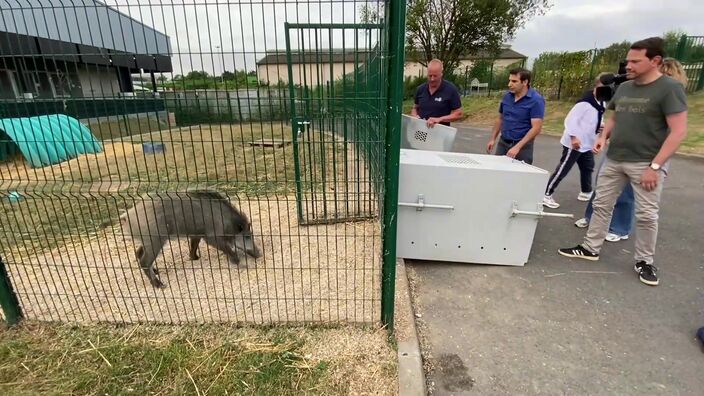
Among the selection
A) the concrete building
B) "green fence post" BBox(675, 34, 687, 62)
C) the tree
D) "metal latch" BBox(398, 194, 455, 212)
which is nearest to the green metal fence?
"green fence post" BBox(675, 34, 687, 62)

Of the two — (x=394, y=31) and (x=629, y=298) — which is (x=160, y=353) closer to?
(x=394, y=31)

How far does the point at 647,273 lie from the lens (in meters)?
3.50

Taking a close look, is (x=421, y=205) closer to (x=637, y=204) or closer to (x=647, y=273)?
(x=637, y=204)

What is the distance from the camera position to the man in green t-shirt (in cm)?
296

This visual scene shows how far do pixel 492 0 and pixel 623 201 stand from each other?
863 inches

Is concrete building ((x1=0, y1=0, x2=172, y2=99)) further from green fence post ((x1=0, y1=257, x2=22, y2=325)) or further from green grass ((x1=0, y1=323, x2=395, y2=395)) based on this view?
green grass ((x1=0, y1=323, x2=395, y2=395))

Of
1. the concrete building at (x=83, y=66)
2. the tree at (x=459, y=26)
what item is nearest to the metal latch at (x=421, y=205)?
the concrete building at (x=83, y=66)

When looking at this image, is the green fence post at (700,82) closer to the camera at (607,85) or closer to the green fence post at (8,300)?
the camera at (607,85)

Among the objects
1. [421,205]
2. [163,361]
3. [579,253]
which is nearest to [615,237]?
[579,253]

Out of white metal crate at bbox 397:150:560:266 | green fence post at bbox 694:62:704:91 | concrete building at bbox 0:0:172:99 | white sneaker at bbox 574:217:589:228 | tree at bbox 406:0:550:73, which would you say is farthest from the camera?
tree at bbox 406:0:550:73

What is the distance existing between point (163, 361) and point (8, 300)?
1405 millimetres

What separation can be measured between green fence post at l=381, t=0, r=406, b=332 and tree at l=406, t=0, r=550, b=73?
22567 millimetres

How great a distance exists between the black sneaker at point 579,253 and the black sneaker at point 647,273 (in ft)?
1.27

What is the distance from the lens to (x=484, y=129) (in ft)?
51.6
